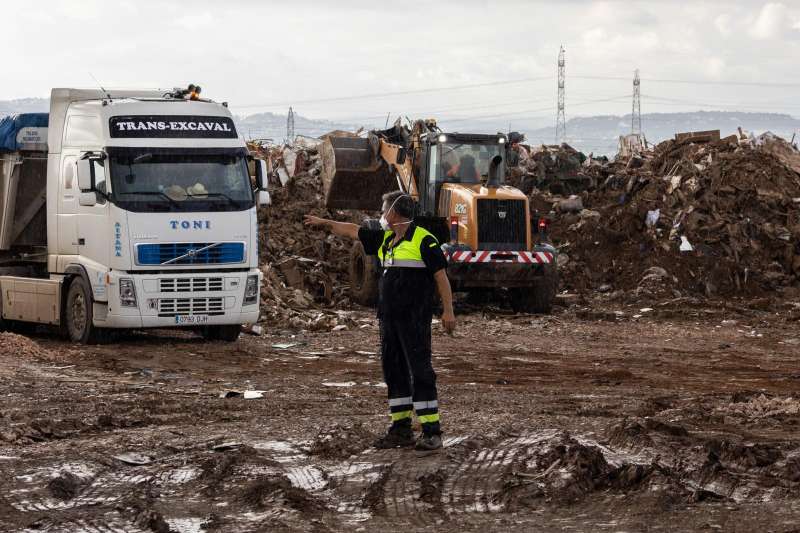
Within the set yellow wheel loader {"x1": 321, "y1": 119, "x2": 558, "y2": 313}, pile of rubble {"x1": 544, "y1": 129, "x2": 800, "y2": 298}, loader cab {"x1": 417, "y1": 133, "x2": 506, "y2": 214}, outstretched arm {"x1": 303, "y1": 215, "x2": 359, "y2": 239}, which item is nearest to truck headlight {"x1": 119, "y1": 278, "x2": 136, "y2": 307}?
yellow wheel loader {"x1": 321, "y1": 119, "x2": 558, "y2": 313}

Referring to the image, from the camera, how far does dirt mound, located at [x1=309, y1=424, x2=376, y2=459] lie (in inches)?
383

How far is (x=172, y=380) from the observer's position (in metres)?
14.7

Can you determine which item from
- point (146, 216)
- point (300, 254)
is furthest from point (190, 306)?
point (300, 254)

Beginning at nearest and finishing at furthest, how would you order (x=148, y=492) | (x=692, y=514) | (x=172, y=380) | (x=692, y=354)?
(x=692, y=514)
(x=148, y=492)
(x=172, y=380)
(x=692, y=354)

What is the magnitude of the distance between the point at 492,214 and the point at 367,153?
377 centimetres

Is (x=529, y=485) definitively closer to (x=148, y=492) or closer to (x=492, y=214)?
(x=148, y=492)

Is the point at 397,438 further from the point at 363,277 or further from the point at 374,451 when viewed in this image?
the point at 363,277

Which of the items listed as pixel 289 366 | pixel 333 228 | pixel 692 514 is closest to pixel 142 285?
pixel 289 366

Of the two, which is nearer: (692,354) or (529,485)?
(529,485)

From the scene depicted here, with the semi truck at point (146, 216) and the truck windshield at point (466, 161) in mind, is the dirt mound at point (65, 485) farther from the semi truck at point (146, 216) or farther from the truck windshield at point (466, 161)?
the truck windshield at point (466, 161)

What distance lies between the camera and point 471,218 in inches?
887

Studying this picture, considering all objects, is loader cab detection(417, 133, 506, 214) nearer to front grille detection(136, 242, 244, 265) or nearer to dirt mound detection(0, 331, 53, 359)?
front grille detection(136, 242, 244, 265)

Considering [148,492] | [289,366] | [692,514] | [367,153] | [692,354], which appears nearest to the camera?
[692,514]

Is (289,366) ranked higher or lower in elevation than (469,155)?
lower
